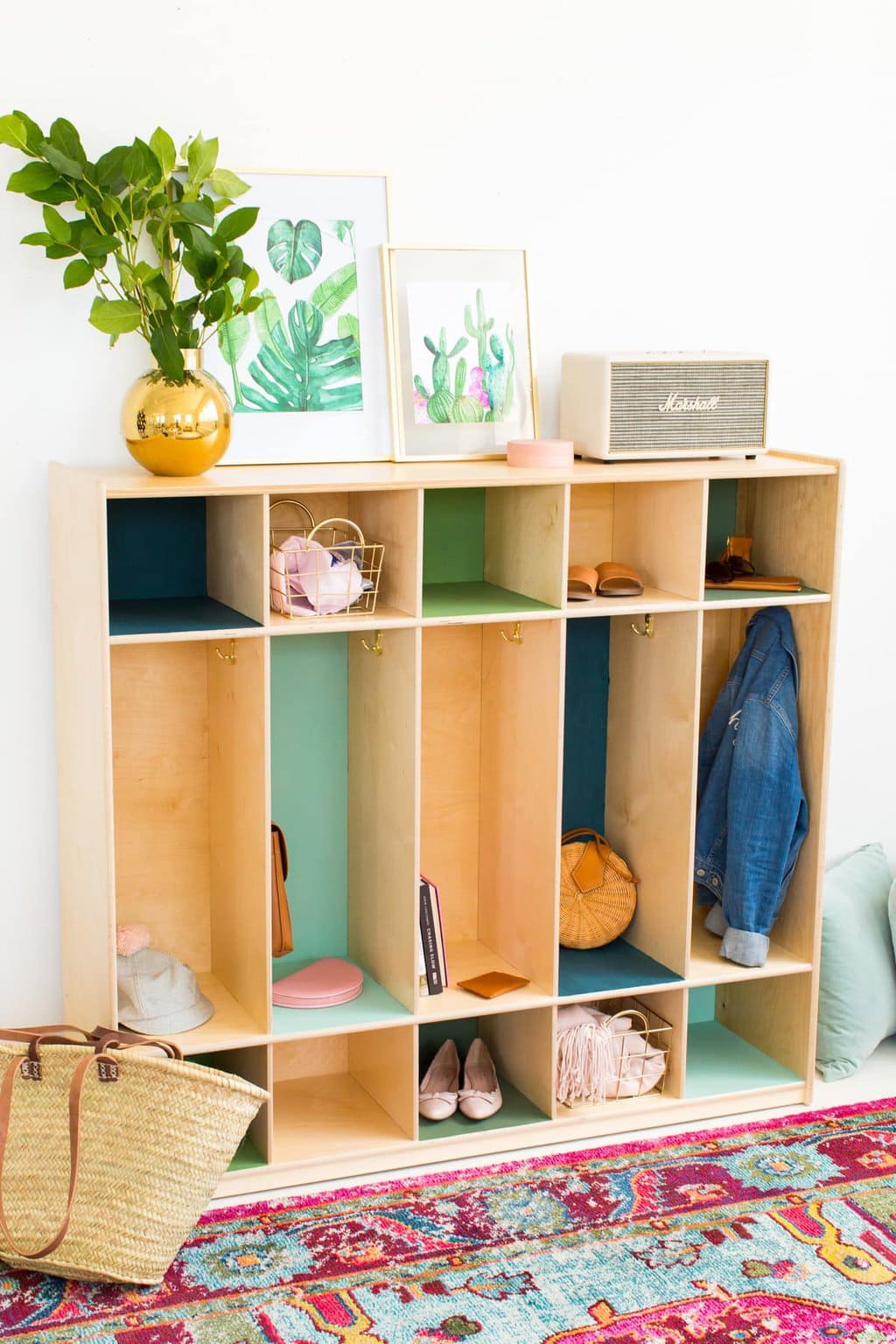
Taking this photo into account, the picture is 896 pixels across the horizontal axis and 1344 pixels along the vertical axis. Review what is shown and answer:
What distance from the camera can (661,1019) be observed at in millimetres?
3162

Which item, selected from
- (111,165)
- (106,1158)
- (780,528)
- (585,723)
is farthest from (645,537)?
(106,1158)

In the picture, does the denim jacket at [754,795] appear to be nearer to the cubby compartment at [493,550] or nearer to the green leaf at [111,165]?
the cubby compartment at [493,550]

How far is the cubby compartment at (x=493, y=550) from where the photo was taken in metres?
2.84

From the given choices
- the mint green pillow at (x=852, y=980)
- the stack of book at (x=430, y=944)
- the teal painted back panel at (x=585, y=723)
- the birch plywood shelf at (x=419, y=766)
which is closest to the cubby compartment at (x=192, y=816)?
the birch plywood shelf at (x=419, y=766)

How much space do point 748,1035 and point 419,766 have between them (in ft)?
3.88

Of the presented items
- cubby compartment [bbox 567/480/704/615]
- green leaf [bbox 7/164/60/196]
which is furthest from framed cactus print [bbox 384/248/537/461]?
green leaf [bbox 7/164/60/196]

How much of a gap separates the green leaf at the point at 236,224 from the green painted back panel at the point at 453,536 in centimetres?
68

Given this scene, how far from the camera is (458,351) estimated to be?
3.00 meters

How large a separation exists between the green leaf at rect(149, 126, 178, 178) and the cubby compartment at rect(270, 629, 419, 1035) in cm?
92

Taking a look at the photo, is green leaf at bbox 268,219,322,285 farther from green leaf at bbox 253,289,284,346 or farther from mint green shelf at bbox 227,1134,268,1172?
mint green shelf at bbox 227,1134,268,1172

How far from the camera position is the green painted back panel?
3.08 metres

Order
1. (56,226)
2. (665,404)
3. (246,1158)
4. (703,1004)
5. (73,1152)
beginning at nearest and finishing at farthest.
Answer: (73,1152) < (56,226) < (246,1158) < (665,404) < (703,1004)

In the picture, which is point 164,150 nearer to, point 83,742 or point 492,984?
point 83,742

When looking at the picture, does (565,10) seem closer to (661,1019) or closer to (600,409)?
(600,409)
